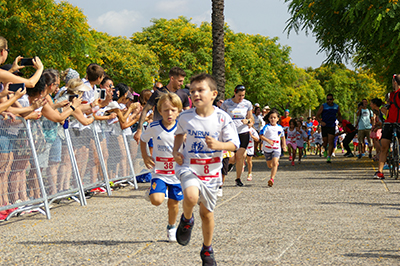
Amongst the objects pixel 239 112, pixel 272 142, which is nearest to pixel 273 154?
pixel 272 142

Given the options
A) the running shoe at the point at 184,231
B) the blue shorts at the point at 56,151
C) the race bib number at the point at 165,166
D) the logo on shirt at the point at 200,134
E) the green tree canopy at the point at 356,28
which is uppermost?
the green tree canopy at the point at 356,28

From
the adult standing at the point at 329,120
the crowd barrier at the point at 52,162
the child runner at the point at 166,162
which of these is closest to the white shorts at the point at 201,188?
the child runner at the point at 166,162

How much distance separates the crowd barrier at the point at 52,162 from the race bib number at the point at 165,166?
2086 millimetres

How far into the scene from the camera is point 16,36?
25.2 m

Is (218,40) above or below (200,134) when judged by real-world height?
above

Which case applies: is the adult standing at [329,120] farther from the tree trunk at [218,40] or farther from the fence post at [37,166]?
Result: the fence post at [37,166]

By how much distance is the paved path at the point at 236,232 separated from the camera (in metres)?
5.27

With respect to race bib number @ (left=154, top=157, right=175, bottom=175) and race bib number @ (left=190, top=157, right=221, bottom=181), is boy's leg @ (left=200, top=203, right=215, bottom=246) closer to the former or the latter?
race bib number @ (left=190, top=157, right=221, bottom=181)

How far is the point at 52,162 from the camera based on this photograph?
27.2 ft

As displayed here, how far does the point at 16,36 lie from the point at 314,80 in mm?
54678

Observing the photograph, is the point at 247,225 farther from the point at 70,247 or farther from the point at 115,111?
the point at 115,111

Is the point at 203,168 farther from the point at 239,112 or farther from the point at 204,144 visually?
the point at 239,112

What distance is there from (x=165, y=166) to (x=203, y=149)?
132 centimetres

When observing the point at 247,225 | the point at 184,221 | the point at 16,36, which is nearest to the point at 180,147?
the point at 184,221
